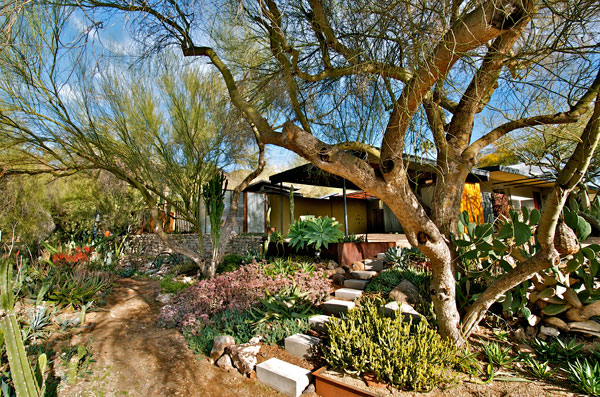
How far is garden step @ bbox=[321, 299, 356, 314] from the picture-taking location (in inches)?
163

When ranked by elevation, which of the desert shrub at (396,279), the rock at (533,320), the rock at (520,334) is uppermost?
the desert shrub at (396,279)

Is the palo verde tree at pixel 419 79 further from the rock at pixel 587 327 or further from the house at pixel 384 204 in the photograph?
the house at pixel 384 204

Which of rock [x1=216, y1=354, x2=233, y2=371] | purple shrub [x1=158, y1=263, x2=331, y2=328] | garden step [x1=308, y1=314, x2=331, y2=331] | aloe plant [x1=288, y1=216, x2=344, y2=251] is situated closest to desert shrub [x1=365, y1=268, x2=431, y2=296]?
purple shrub [x1=158, y1=263, x2=331, y2=328]

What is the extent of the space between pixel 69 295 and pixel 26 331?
1.38m

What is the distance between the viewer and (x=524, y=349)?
3064 millimetres

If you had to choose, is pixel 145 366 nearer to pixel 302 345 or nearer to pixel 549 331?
pixel 302 345

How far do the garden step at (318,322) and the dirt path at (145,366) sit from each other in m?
0.99

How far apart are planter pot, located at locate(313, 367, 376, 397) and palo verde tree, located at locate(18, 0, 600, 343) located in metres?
1.08

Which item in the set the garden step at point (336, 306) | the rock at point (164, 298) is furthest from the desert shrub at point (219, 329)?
the rock at point (164, 298)

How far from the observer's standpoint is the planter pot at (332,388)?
2.62 meters

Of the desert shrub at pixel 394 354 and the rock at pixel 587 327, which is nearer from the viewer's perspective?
the desert shrub at pixel 394 354

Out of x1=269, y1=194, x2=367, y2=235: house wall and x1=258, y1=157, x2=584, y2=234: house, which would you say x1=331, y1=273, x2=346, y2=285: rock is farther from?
x1=269, y1=194, x2=367, y2=235: house wall

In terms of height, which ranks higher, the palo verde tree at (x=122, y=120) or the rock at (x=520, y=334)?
the palo verde tree at (x=122, y=120)

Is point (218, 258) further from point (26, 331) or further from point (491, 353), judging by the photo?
point (491, 353)
